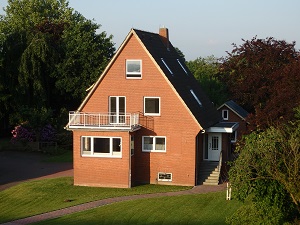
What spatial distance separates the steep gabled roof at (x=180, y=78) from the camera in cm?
3209

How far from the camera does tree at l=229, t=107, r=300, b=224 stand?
18.6 metres

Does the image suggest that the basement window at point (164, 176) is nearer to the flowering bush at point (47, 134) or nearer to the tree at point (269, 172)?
the tree at point (269, 172)

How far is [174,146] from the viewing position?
104 ft

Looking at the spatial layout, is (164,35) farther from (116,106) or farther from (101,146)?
(101,146)

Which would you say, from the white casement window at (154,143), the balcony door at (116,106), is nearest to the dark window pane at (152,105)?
the balcony door at (116,106)

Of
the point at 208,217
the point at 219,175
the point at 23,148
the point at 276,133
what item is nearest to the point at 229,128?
the point at 219,175

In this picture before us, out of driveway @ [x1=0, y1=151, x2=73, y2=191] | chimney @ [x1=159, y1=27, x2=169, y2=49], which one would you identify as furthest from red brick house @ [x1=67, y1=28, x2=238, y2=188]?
driveway @ [x1=0, y1=151, x2=73, y2=191]

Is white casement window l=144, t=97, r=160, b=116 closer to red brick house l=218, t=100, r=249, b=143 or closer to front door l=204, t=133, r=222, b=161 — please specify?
front door l=204, t=133, r=222, b=161

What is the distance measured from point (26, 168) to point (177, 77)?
13249mm

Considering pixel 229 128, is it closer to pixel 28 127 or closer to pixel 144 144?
pixel 144 144

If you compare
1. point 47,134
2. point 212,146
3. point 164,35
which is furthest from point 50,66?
point 212,146

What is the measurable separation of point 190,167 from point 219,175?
206cm

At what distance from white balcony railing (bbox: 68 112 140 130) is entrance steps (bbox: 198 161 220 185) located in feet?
16.4

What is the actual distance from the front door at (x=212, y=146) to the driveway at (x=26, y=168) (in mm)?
9406
